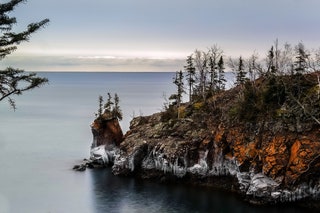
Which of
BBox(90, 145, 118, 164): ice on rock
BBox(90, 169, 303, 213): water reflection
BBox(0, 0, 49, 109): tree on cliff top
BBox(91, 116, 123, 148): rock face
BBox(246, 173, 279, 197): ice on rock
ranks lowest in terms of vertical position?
BBox(90, 169, 303, 213): water reflection

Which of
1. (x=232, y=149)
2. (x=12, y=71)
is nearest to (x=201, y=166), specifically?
(x=232, y=149)

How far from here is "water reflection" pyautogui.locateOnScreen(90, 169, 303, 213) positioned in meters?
44.4

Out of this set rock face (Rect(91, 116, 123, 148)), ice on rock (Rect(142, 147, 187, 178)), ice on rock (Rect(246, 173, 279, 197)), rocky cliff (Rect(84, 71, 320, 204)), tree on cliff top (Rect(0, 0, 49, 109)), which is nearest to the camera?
tree on cliff top (Rect(0, 0, 49, 109))

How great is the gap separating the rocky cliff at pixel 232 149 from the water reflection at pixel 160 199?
1728 millimetres

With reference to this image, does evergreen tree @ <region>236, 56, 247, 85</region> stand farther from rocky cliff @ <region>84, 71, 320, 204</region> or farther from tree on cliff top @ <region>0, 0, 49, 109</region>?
tree on cliff top @ <region>0, 0, 49, 109</region>

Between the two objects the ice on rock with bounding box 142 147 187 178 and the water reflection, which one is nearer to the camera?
the water reflection

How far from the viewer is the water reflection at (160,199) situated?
44.4m

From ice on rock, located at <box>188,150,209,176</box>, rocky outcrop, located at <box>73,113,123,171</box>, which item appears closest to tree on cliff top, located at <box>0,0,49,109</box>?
ice on rock, located at <box>188,150,209,176</box>

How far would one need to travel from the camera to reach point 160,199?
47938 millimetres

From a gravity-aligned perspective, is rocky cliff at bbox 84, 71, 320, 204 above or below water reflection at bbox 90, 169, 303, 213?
above

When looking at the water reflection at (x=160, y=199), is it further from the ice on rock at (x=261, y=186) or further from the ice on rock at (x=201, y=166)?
the ice on rock at (x=201, y=166)

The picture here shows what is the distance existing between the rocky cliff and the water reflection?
173 centimetres

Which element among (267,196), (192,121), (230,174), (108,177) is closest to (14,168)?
(108,177)

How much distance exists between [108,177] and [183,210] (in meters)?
17.0
